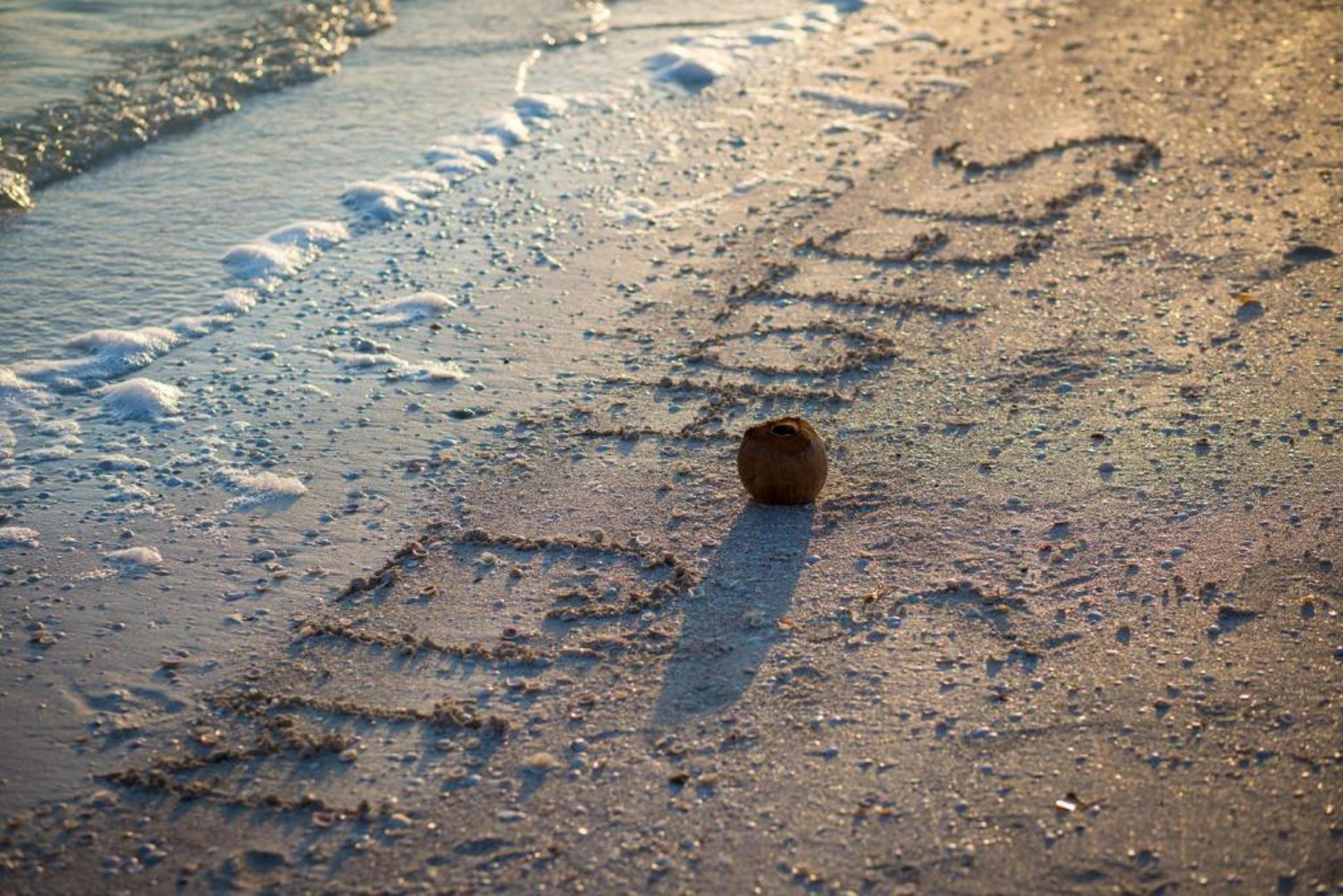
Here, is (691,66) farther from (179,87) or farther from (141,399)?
(141,399)

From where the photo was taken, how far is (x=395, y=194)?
695 centimetres

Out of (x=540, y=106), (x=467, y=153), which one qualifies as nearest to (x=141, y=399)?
(x=467, y=153)

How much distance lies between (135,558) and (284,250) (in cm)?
243

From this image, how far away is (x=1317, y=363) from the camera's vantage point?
5.23m

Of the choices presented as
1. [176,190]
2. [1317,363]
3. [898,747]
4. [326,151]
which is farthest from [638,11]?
[898,747]

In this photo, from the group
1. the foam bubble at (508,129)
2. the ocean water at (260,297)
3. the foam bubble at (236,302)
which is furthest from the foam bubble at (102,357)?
the foam bubble at (508,129)

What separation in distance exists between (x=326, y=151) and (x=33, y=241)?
160 cm

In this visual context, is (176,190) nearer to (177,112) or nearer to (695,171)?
(177,112)

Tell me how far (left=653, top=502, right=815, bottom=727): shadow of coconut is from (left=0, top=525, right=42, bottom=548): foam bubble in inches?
77.7

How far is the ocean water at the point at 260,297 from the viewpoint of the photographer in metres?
4.07

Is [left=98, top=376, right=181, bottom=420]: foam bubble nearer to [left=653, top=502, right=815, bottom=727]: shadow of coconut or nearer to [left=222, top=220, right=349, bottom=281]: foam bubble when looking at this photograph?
[left=222, top=220, right=349, bottom=281]: foam bubble

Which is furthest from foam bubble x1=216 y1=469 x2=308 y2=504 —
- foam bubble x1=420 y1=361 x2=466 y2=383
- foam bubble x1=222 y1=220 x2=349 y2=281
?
foam bubble x1=222 y1=220 x2=349 y2=281

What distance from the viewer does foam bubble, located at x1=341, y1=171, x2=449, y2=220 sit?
268 inches

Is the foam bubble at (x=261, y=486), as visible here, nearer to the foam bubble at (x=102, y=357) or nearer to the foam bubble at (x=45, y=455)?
the foam bubble at (x=45, y=455)
